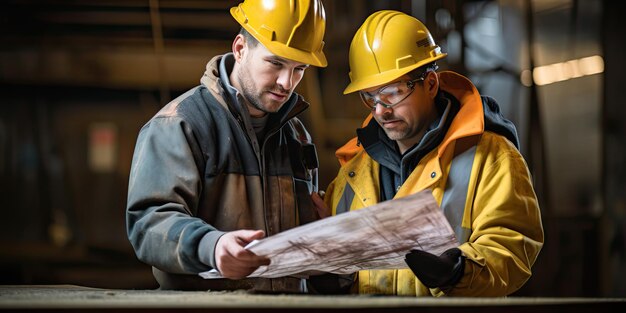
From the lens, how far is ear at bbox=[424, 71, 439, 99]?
2523 millimetres

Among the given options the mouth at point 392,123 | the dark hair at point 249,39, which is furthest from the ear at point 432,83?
the dark hair at point 249,39

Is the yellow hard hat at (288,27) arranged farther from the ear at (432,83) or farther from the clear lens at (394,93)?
the ear at (432,83)

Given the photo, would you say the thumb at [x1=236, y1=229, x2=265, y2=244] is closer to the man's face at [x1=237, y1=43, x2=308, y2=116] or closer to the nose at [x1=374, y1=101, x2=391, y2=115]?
the man's face at [x1=237, y1=43, x2=308, y2=116]

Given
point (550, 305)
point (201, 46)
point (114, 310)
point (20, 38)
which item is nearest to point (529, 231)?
point (550, 305)

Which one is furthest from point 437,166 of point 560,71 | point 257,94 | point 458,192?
point 560,71

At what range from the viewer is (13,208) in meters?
5.72

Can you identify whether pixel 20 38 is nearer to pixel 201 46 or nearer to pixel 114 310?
pixel 201 46

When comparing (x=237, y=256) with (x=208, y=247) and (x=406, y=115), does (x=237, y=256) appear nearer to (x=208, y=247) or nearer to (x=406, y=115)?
(x=208, y=247)

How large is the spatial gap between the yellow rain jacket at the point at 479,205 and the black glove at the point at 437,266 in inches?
1.2

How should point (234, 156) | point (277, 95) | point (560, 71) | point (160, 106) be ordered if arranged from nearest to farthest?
1. point (234, 156)
2. point (277, 95)
3. point (160, 106)
4. point (560, 71)

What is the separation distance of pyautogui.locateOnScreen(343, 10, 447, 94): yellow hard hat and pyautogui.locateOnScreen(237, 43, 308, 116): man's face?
0.63 ft

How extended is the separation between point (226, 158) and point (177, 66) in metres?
3.84

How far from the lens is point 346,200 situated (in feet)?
8.29

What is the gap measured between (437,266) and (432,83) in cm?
83
